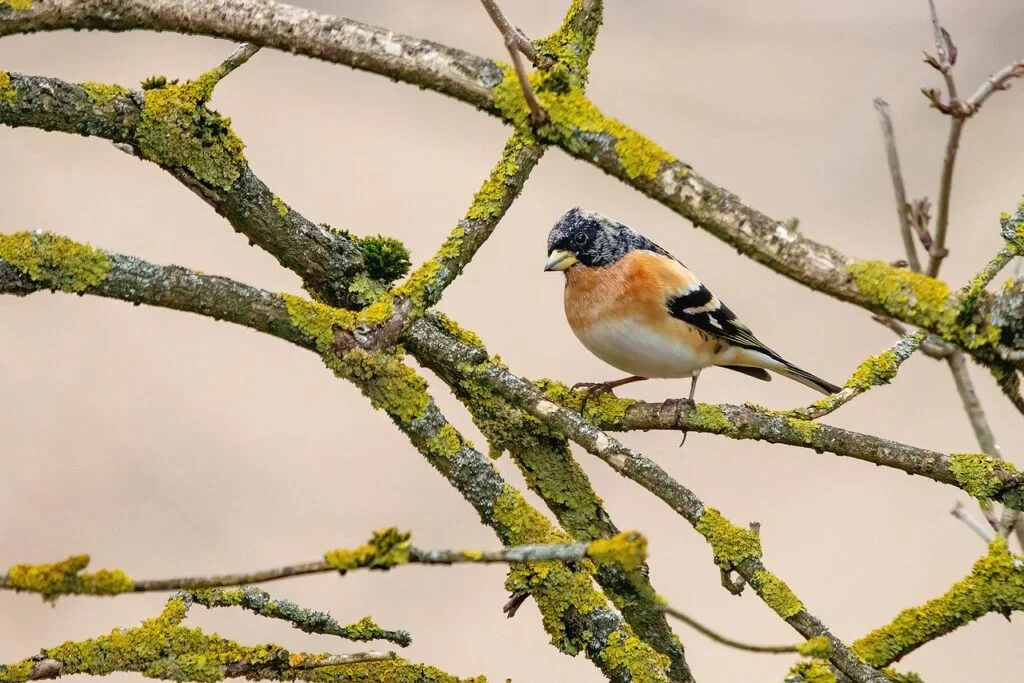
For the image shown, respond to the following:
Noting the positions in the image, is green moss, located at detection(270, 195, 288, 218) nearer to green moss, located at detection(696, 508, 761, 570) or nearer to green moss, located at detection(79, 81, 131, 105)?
green moss, located at detection(79, 81, 131, 105)

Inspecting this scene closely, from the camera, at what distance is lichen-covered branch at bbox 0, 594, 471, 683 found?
148 centimetres

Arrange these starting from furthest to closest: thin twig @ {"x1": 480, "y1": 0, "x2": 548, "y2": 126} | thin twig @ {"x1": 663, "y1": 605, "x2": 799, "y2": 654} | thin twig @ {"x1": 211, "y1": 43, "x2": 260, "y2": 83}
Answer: thin twig @ {"x1": 211, "y1": 43, "x2": 260, "y2": 83} → thin twig @ {"x1": 480, "y1": 0, "x2": 548, "y2": 126} → thin twig @ {"x1": 663, "y1": 605, "x2": 799, "y2": 654}

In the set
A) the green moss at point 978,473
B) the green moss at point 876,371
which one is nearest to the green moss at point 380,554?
the green moss at point 978,473

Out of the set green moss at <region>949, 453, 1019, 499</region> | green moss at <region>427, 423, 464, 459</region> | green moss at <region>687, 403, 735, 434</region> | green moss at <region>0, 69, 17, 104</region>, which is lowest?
green moss at <region>949, 453, 1019, 499</region>

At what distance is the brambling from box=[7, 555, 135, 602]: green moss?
5.21 feet

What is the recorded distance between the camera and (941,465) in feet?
5.46

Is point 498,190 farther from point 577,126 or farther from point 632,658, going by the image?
point 632,658

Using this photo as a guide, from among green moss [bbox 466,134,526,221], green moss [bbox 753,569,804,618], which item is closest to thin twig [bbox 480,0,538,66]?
green moss [bbox 466,134,526,221]

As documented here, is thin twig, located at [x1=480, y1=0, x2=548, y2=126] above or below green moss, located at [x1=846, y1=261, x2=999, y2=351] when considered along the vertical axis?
above

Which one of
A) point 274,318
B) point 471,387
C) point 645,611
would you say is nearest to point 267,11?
point 274,318

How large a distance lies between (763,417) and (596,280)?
2.91ft

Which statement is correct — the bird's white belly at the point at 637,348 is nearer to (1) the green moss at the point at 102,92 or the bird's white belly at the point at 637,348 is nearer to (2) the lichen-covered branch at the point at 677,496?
(2) the lichen-covered branch at the point at 677,496

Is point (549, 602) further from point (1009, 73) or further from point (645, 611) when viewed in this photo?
point (1009, 73)

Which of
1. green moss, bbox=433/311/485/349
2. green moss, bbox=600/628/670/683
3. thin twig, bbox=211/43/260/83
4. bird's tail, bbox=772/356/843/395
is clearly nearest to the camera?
green moss, bbox=600/628/670/683
